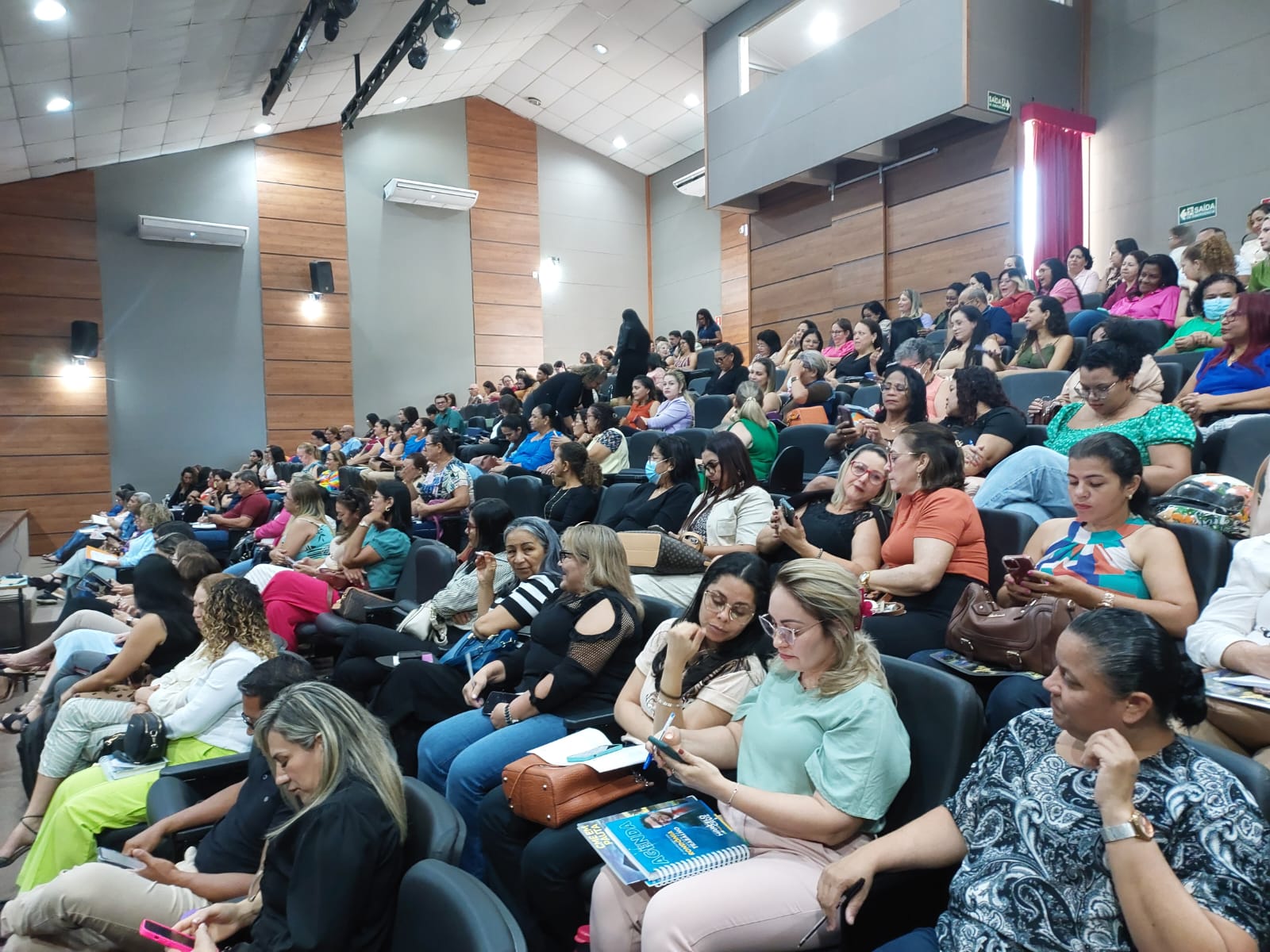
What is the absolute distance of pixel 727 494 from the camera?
3.16m

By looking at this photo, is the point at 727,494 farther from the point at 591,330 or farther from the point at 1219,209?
the point at 591,330

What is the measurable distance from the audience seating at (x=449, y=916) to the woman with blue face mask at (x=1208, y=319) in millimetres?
4009

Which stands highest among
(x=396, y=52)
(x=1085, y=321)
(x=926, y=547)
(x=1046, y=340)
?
(x=396, y=52)

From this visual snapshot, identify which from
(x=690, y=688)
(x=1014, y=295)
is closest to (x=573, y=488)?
(x=690, y=688)

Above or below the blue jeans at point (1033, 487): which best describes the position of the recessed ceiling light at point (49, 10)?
above

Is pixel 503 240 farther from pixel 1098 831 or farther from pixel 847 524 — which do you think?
pixel 1098 831

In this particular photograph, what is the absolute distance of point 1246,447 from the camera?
260 cm

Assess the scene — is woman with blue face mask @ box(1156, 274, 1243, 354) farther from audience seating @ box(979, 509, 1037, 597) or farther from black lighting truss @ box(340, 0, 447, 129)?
black lighting truss @ box(340, 0, 447, 129)

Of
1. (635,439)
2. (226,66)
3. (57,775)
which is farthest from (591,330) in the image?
(57,775)

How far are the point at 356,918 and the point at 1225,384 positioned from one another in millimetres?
3252

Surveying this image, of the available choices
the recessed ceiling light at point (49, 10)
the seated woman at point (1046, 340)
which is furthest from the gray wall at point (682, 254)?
the recessed ceiling light at point (49, 10)

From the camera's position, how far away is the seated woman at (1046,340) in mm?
4336

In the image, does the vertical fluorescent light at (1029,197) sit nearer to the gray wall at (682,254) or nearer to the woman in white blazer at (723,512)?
the woman in white blazer at (723,512)

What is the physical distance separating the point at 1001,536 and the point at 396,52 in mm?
7944
